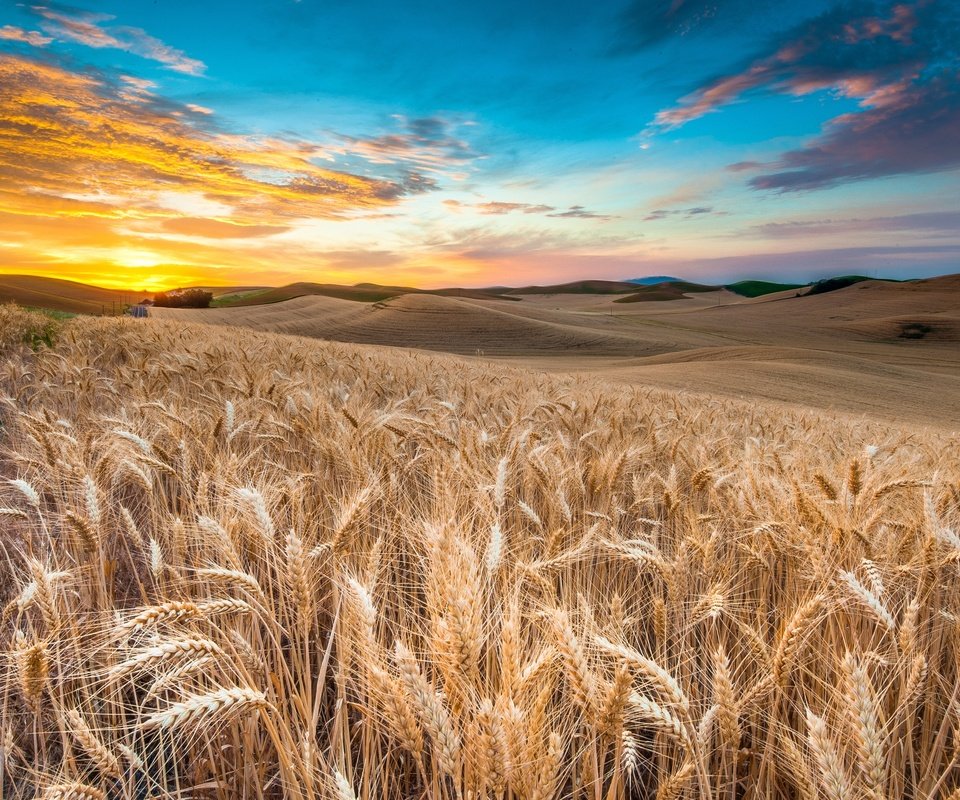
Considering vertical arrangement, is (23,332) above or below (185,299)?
below

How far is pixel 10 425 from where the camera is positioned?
3.96 m

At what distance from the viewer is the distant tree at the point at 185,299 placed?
203ft

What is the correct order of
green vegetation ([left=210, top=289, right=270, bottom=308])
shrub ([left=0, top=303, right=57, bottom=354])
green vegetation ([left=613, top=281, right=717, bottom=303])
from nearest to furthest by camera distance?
1. shrub ([left=0, top=303, right=57, bottom=354])
2. green vegetation ([left=210, top=289, right=270, bottom=308])
3. green vegetation ([left=613, top=281, right=717, bottom=303])

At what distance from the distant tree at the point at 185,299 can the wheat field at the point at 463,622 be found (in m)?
65.5

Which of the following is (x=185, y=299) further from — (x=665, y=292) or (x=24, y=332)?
(x=665, y=292)

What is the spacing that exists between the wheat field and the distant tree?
2581 inches

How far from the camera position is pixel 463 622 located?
105 cm

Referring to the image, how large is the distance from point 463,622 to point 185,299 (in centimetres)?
6977

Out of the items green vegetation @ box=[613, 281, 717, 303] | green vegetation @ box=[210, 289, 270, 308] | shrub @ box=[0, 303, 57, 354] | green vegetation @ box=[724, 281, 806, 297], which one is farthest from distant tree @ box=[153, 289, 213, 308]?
green vegetation @ box=[724, 281, 806, 297]

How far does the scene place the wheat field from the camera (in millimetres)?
1062

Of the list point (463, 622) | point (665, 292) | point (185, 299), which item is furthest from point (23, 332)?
point (665, 292)

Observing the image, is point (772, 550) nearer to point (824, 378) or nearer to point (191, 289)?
point (824, 378)

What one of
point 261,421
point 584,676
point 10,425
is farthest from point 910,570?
point 10,425

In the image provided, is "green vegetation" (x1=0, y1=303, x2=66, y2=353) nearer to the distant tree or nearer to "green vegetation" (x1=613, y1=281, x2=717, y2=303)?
the distant tree
